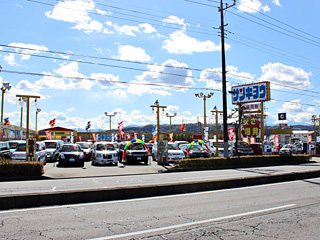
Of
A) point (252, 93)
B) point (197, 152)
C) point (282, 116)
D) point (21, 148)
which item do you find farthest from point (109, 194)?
point (282, 116)

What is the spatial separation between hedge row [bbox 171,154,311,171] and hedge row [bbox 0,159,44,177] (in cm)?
846

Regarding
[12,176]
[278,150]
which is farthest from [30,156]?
[278,150]

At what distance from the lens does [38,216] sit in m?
8.13

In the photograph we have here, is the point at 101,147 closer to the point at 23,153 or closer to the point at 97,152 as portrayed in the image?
the point at 97,152

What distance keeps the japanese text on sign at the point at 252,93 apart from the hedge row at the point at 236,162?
6.29 metres

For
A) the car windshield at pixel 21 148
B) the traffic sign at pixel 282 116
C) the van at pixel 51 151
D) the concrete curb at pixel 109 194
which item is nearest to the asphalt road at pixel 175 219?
the concrete curb at pixel 109 194

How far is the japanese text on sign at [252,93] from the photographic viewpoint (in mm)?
33041

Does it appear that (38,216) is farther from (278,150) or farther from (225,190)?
(278,150)

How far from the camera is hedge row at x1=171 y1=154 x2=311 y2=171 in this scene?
2306cm

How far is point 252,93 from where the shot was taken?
34.3m

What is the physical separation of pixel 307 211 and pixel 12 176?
13.8 meters

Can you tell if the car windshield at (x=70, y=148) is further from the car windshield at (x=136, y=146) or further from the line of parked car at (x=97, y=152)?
the car windshield at (x=136, y=146)

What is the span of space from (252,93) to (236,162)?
1101cm

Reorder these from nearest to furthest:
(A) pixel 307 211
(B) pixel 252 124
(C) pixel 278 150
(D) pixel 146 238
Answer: (D) pixel 146 238
(A) pixel 307 211
(B) pixel 252 124
(C) pixel 278 150
